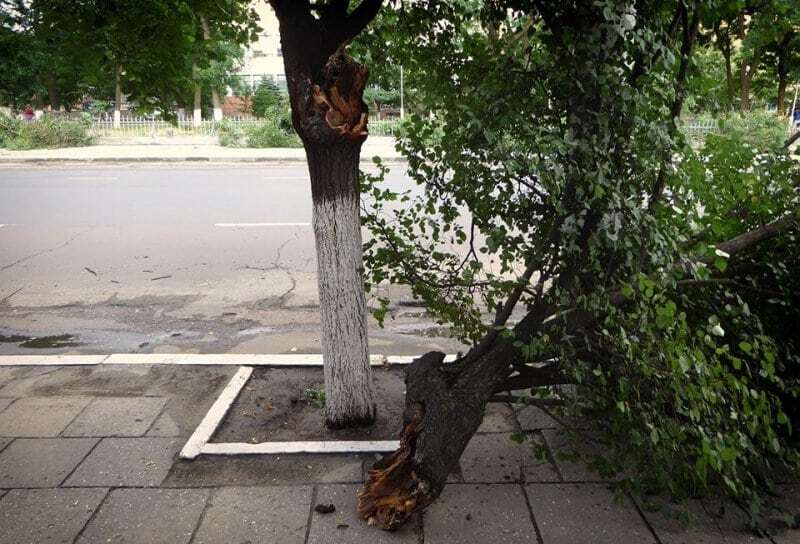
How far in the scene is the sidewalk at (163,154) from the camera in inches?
797

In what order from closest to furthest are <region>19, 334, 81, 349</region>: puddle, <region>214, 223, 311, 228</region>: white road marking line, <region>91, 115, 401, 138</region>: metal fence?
<region>19, 334, 81, 349</region>: puddle
<region>214, 223, 311, 228</region>: white road marking line
<region>91, 115, 401, 138</region>: metal fence

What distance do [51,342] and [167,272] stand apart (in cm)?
221

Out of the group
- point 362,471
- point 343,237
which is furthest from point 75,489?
point 343,237

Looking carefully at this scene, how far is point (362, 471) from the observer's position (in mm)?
3516

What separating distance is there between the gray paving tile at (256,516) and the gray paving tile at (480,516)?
66 centimetres

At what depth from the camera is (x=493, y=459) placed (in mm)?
3672

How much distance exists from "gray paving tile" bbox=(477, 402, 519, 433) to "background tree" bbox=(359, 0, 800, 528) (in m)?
0.73

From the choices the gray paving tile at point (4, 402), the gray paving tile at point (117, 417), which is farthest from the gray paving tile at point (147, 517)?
the gray paving tile at point (4, 402)

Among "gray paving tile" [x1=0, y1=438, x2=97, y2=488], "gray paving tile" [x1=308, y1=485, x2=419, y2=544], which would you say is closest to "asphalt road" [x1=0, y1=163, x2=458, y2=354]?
"gray paving tile" [x1=0, y1=438, x2=97, y2=488]

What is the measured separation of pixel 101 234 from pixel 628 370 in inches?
364

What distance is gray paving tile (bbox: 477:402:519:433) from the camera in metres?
4.03

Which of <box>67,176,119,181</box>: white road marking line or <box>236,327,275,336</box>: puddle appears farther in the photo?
<box>67,176,119,181</box>: white road marking line

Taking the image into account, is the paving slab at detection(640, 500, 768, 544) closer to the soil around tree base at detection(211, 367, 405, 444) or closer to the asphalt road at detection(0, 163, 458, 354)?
the soil around tree base at detection(211, 367, 405, 444)

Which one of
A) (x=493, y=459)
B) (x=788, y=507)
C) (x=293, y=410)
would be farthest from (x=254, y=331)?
(x=788, y=507)
